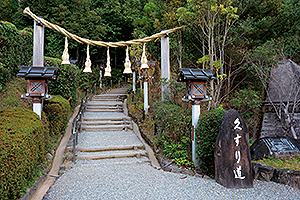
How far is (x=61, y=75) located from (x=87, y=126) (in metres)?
2.95

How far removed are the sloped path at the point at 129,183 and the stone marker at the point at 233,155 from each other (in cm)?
19

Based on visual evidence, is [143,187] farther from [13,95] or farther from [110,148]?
[13,95]

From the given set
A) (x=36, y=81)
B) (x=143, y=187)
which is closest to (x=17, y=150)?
(x=143, y=187)

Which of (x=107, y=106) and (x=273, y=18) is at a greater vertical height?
(x=273, y=18)

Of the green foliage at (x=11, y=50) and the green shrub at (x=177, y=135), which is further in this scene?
the green foliage at (x=11, y=50)

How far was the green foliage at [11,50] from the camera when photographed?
689 cm

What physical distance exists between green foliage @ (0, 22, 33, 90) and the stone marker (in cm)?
792

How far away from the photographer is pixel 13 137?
10.1 feet

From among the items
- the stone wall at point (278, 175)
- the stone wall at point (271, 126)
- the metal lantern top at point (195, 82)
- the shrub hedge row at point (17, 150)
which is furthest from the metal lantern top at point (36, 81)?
the stone wall at point (271, 126)

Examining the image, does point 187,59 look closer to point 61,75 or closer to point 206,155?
point 61,75

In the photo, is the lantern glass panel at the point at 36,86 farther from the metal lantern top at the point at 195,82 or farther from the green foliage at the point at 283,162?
the green foliage at the point at 283,162

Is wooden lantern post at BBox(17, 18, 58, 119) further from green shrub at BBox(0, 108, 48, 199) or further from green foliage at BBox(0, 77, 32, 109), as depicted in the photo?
green foliage at BBox(0, 77, 32, 109)

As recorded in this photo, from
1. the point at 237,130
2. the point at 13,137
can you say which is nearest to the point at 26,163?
the point at 13,137

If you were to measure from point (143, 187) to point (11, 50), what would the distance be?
761 centimetres
